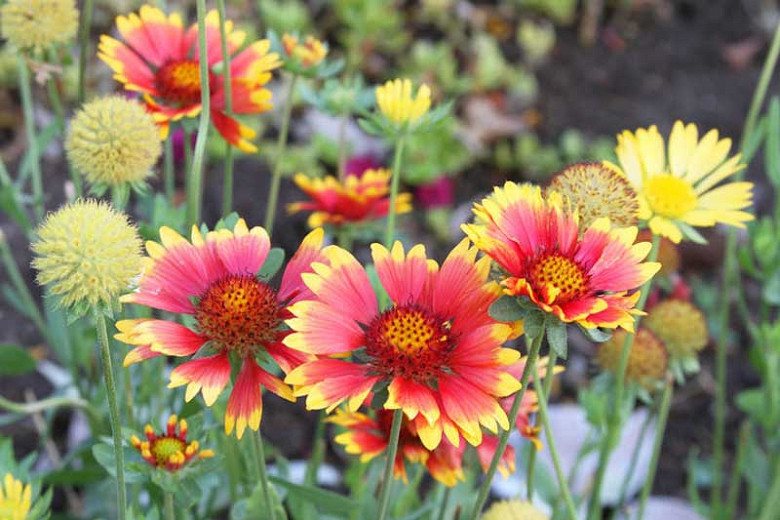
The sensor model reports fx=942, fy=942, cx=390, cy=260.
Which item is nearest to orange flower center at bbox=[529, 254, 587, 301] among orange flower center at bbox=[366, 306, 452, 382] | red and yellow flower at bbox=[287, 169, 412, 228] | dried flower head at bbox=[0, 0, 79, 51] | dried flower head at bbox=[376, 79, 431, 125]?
orange flower center at bbox=[366, 306, 452, 382]

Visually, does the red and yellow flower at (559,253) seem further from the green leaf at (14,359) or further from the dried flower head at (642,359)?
the green leaf at (14,359)

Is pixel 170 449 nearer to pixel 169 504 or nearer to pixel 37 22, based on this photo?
pixel 169 504

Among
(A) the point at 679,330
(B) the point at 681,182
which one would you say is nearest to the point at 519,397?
(B) the point at 681,182

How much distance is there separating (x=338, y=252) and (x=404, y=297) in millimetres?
82

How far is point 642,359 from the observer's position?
126 cm

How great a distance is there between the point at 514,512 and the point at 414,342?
1.12ft

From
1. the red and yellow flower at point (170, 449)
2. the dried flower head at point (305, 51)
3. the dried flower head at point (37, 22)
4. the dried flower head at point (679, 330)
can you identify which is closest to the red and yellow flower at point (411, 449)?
the red and yellow flower at point (170, 449)

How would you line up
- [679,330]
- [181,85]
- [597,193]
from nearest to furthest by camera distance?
1. [597,193]
2. [181,85]
3. [679,330]

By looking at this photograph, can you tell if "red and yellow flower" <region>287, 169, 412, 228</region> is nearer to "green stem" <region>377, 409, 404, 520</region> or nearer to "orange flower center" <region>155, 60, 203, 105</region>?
"orange flower center" <region>155, 60, 203, 105</region>

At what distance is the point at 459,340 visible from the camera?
2.84 feet

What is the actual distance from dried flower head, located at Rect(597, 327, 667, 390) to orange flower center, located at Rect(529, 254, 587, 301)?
1.45 feet

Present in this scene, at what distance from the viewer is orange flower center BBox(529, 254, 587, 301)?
0.82 m

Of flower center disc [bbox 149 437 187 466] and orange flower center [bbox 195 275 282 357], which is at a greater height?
orange flower center [bbox 195 275 282 357]

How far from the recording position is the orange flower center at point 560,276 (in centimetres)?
82
